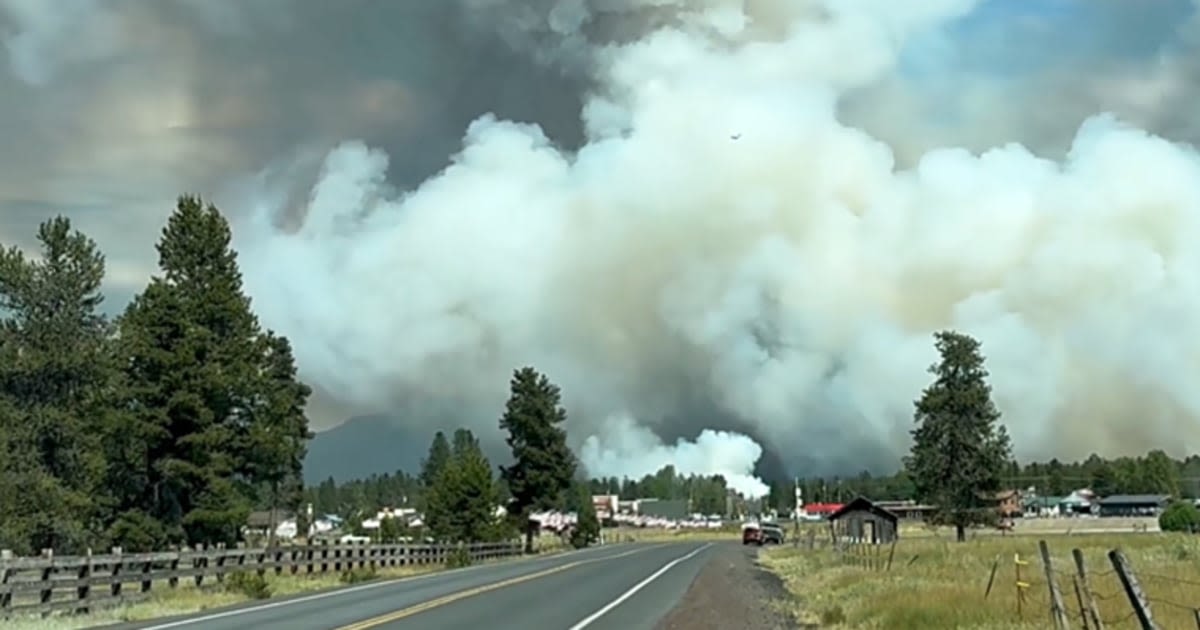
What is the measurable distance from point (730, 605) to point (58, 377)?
35.0 m

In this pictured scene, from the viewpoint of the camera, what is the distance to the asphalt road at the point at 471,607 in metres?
22.5

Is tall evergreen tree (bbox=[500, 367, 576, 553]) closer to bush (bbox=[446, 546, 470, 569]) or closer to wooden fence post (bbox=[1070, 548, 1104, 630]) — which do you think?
bush (bbox=[446, 546, 470, 569])

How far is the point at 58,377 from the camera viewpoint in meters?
53.0

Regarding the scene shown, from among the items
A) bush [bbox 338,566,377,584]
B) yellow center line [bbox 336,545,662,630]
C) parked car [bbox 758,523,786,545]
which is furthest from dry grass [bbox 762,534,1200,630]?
parked car [bbox 758,523,786,545]

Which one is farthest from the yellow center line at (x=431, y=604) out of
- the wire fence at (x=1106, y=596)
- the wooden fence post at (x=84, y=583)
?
the wire fence at (x=1106, y=596)

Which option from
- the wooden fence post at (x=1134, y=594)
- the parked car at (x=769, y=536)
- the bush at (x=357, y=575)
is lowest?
the bush at (x=357, y=575)

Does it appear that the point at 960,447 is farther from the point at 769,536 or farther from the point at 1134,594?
the point at 1134,594

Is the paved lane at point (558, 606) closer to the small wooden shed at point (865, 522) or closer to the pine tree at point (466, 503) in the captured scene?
the pine tree at point (466, 503)

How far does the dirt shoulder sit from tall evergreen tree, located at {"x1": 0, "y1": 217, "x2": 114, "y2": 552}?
25010 mm

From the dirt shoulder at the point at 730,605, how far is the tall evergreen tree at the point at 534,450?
5468 centimetres

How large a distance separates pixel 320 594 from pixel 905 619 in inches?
707

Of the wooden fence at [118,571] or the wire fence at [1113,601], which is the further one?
the wooden fence at [118,571]

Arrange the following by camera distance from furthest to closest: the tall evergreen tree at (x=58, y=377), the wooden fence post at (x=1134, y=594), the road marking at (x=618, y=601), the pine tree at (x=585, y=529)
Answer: the pine tree at (x=585, y=529) → the tall evergreen tree at (x=58, y=377) → the road marking at (x=618, y=601) → the wooden fence post at (x=1134, y=594)

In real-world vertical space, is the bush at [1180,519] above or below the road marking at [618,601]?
above
